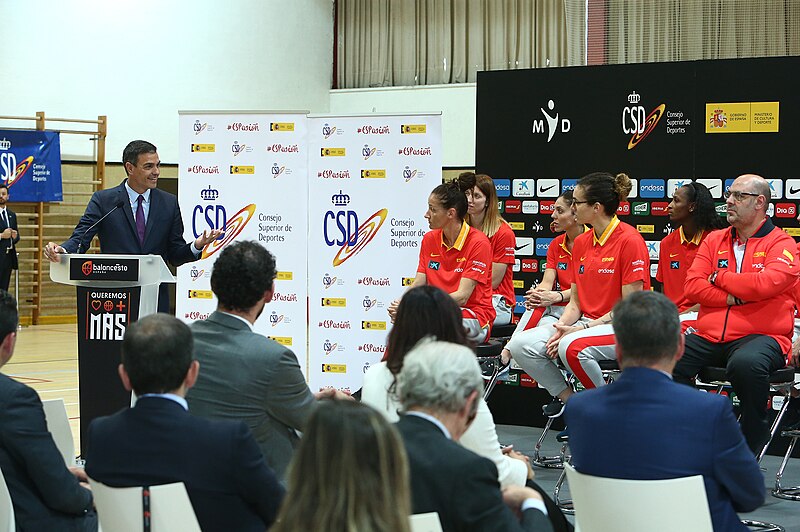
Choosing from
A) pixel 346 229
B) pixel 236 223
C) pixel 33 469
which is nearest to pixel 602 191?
pixel 346 229

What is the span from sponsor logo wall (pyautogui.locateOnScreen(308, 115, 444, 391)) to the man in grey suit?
3.67 meters

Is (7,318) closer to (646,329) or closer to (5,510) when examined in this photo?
(5,510)

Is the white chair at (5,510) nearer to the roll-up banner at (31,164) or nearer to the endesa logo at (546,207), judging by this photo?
the endesa logo at (546,207)

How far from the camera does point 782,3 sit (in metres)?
11.5

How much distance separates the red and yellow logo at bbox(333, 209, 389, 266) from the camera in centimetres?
677

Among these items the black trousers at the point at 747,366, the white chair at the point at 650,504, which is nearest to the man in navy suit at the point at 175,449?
the white chair at the point at 650,504

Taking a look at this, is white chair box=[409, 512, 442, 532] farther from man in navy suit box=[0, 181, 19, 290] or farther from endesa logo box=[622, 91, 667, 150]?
man in navy suit box=[0, 181, 19, 290]

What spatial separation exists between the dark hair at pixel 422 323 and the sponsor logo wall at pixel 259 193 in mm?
4028

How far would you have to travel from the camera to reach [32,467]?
2680 millimetres

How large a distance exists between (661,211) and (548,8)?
7.76 metres

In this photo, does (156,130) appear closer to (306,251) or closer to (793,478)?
(306,251)

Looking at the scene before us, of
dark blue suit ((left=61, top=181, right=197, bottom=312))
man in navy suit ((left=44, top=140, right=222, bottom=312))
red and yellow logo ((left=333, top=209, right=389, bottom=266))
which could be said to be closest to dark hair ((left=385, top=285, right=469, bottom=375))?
man in navy suit ((left=44, top=140, right=222, bottom=312))

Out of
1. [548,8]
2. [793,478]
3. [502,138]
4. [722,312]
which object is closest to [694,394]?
[722,312]

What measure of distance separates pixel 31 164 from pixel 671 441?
36.7 ft
